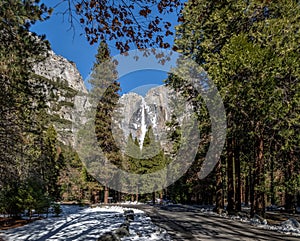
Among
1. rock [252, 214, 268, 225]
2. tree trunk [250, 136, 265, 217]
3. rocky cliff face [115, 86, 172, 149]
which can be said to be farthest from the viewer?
rocky cliff face [115, 86, 172, 149]

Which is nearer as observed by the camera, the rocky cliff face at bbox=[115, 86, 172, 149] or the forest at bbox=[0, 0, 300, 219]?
the forest at bbox=[0, 0, 300, 219]

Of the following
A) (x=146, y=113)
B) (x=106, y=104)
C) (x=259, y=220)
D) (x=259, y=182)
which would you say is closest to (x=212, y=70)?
(x=259, y=182)

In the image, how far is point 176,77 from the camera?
→ 16.8 metres

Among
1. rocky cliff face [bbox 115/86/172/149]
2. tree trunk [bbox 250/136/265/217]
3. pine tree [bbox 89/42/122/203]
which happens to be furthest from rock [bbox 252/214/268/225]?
rocky cliff face [bbox 115/86/172/149]

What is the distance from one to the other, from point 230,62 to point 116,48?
692 centimetres

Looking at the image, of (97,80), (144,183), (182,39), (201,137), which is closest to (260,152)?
(201,137)

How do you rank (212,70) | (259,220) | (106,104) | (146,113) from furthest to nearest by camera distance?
(146,113) → (106,104) → (259,220) → (212,70)

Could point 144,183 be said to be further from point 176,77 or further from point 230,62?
point 230,62

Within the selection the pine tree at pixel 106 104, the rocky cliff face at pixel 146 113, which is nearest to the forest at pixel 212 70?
the pine tree at pixel 106 104

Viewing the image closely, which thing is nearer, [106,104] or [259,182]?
[259,182]

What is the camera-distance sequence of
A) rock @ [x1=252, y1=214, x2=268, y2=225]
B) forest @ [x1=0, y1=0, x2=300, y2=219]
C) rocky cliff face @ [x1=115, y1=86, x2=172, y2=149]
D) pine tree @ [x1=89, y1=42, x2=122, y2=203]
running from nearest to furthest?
forest @ [x1=0, y1=0, x2=300, y2=219] → rock @ [x1=252, y1=214, x2=268, y2=225] → pine tree @ [x1=89, y1=42, x2=122, y2=203] → rocky cliff face @ [x1=115, y1=86, x2=172, y2=149]

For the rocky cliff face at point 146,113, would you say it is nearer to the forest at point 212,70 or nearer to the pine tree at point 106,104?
the pine tree at point 106,104

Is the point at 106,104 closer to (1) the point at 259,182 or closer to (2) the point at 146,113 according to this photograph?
(1) the point at 259,182

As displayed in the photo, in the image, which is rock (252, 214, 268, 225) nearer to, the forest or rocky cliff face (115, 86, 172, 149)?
the forest
